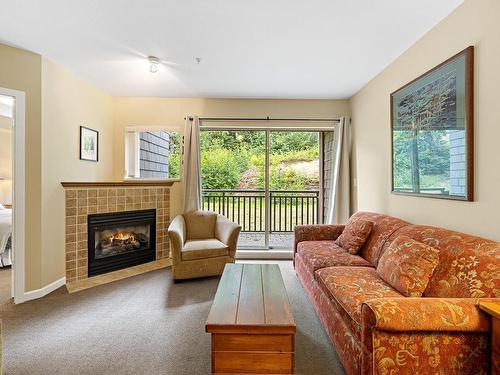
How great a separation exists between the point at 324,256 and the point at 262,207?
2.55 meters

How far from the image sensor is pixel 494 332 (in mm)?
1229

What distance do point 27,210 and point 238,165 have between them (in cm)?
294

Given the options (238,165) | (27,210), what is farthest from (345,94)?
(27,210)

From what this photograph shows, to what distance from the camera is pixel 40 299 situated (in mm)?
2801

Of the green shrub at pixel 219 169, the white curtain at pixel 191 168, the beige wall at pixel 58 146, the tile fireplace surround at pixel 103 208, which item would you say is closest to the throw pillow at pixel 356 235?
the white curtain at pixel 191 168

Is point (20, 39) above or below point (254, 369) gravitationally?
above

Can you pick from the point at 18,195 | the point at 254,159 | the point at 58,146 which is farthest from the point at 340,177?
the point at 18,195

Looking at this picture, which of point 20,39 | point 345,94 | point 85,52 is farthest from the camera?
point 345,94

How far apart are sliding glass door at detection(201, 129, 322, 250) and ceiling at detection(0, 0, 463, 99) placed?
119 cm

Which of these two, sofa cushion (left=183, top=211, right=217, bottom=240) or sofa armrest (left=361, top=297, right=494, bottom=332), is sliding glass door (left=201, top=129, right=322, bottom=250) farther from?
sofa armrest (left=361, top=297, right=494, bottom=332)

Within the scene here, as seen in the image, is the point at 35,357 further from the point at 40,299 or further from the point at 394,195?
the point at 394,195

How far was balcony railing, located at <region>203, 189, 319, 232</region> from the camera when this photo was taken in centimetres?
509

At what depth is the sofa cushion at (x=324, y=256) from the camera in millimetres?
2498

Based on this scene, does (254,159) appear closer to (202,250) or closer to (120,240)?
(202,250)
